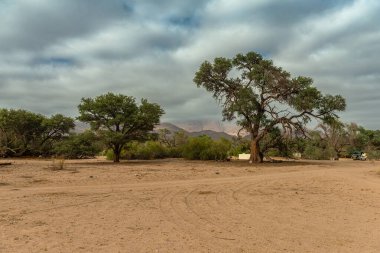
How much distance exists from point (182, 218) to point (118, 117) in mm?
25704

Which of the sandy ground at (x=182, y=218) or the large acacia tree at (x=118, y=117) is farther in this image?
the large acacia tree at (x=118, y=117)

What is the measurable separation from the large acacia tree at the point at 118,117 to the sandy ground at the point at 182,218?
18.4m

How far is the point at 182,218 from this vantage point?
9430 mm

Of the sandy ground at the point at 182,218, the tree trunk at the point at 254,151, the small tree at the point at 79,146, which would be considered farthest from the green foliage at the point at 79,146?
the sandy ground at the point at 182,218

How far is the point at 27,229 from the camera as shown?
25.8ft

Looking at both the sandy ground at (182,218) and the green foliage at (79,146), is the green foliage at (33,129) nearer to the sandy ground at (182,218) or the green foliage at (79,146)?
the green foliage at (79,146)

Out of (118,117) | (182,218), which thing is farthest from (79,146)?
(182,218)

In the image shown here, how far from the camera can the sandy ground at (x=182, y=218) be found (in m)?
7.27

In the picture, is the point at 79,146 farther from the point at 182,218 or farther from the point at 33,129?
the point at 182,218

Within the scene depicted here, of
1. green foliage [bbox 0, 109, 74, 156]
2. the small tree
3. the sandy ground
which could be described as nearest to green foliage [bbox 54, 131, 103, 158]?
the small tree

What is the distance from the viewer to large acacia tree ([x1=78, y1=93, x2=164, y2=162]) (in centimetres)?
3431

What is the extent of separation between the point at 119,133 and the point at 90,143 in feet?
12.6

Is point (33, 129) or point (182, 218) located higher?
point (33, 129)

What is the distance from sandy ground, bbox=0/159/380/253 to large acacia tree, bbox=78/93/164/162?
18.4 m
